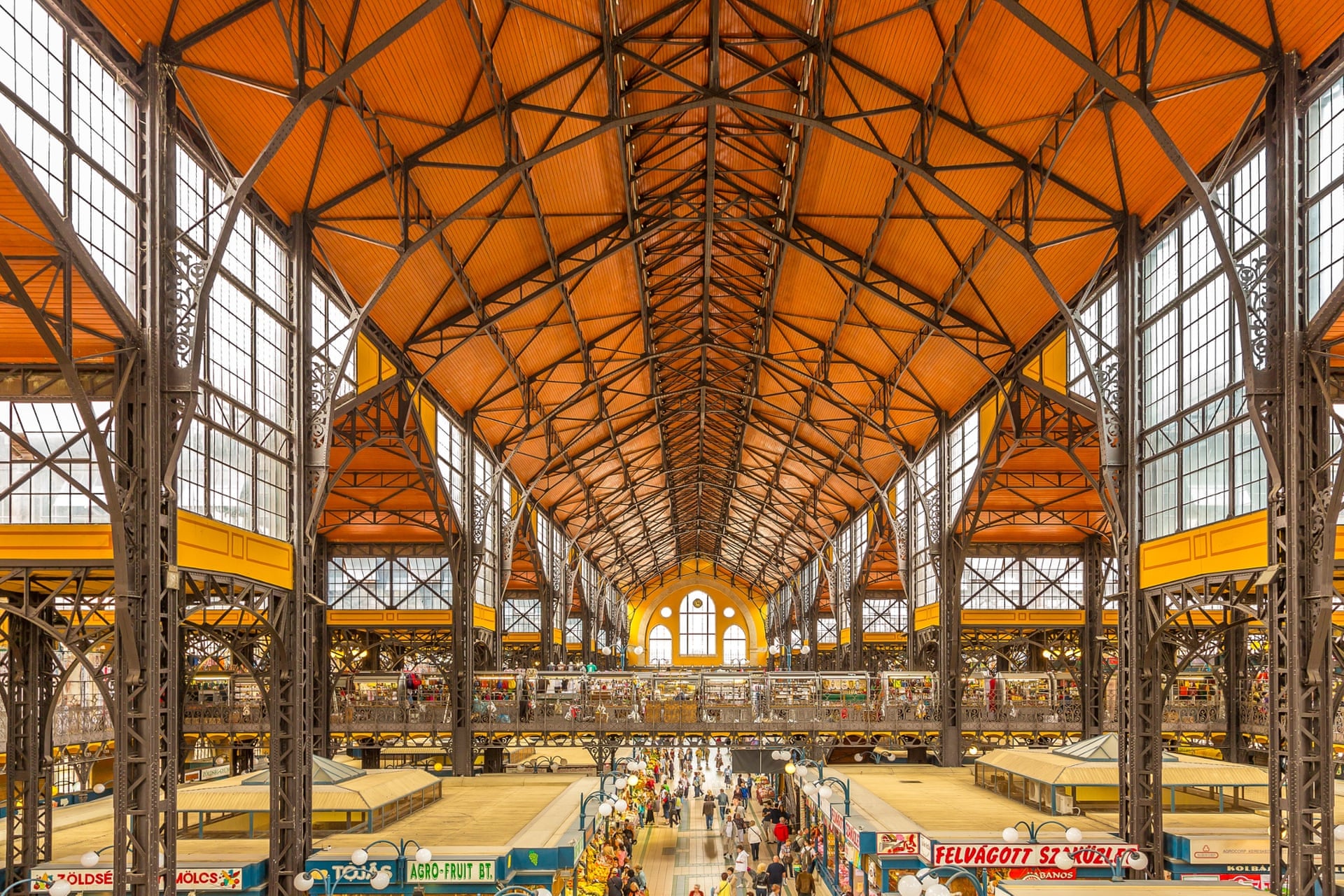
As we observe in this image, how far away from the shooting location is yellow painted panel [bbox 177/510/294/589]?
21.4 m

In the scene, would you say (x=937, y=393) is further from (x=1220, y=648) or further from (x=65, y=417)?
(x=65, y=417)

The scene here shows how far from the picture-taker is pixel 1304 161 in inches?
808

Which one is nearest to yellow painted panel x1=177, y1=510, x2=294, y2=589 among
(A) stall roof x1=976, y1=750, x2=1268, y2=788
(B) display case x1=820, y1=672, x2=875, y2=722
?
(A) stall roof x1=976, y1=750, x2=1268, y2=788

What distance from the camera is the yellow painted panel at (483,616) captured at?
4547cm

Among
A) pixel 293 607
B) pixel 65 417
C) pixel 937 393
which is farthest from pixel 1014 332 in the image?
pixel 65 417

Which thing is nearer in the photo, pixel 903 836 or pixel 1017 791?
pixel 903 836

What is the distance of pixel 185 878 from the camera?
23422 millimetres

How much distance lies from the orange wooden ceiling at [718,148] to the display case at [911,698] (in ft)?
37.2

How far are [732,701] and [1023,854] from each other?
19.1 meters

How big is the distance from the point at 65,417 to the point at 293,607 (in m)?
6.11

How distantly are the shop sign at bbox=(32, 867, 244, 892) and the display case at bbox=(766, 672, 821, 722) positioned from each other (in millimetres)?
23826

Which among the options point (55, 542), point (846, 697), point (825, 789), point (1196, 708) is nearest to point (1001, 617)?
point (1196, 708)

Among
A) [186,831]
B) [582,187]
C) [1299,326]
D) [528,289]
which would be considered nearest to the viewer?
[1299,326]

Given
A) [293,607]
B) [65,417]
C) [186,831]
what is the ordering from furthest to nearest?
[186,831], [293,607], [65,417]
